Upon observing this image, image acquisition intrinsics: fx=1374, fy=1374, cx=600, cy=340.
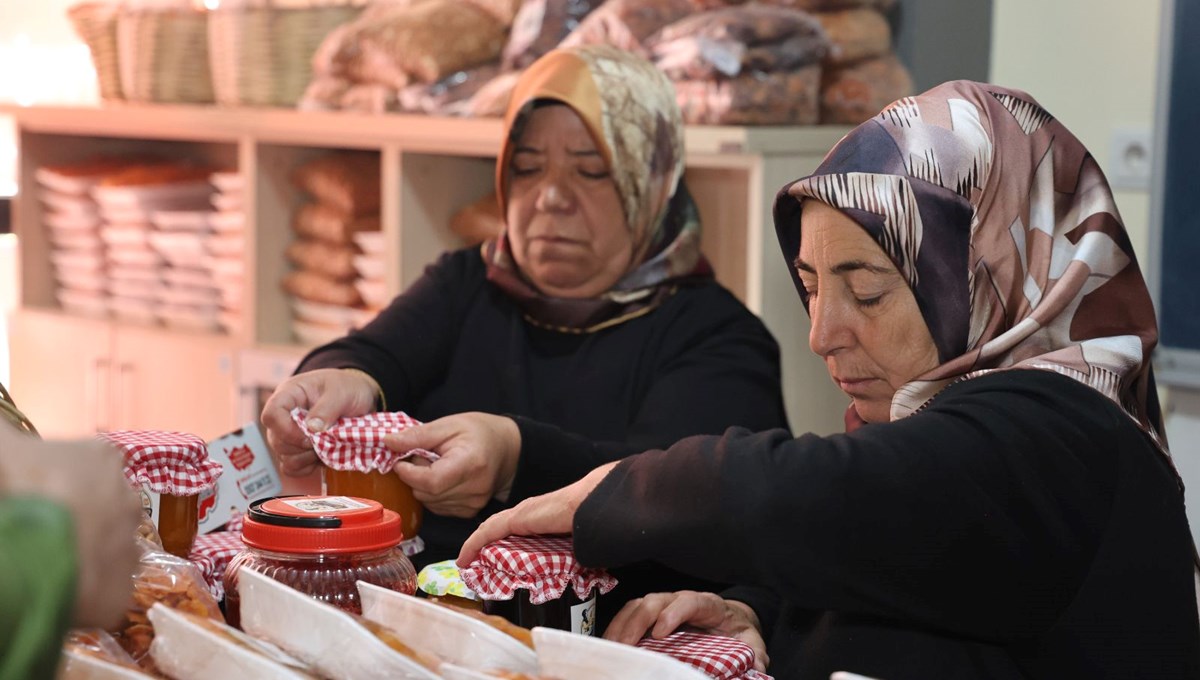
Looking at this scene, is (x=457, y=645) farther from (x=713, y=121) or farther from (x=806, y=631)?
(x=713, y=121)

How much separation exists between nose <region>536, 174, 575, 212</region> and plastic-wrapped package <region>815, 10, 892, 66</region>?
0.71m

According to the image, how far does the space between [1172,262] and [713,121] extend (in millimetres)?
903

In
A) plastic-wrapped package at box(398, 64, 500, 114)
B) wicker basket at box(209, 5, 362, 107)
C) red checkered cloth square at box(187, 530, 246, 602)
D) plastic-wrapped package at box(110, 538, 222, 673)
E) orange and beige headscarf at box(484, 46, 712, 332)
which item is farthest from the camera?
wicker basket at box(209, 5, 362, 107)

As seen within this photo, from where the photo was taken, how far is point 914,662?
1137 millimetres

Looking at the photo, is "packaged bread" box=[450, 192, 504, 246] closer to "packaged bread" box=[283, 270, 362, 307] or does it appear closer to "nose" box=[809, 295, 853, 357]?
"packaged bread" box=[283, 270, 362, 307]

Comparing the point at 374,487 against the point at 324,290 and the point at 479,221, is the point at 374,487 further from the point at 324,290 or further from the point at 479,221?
the point at 324,290

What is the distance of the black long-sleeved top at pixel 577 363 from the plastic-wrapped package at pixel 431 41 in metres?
0.80

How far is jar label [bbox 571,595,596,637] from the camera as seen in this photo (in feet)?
3.63

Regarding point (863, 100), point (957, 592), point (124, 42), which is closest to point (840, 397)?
point (863, 100)

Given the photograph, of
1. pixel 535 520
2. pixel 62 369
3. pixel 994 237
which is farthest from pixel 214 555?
pixel 62 369

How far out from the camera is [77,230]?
3.55 metres

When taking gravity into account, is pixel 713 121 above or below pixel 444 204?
above

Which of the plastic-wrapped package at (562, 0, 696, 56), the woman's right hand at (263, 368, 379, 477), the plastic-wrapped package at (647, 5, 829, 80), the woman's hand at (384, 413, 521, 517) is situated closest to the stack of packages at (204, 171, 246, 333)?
the plastic-wrapped package at (562, 0, 696, 56)

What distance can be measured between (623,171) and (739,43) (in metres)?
0.48
